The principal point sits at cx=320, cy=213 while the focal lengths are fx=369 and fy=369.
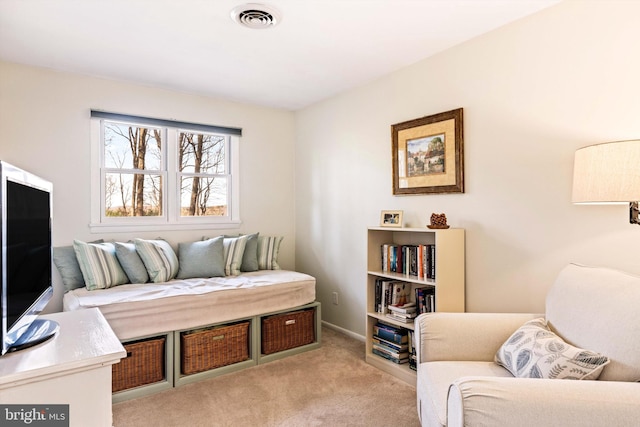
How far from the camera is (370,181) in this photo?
337cm

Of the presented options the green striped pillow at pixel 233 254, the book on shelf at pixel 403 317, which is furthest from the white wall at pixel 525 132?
the green striped pillow at pixel 233 254

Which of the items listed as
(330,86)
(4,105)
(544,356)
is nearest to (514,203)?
(544,356)

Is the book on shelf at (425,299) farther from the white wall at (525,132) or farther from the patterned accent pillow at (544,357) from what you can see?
the patterned accent pillow at (544,357)

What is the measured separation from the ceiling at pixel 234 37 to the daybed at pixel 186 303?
144 centimetres

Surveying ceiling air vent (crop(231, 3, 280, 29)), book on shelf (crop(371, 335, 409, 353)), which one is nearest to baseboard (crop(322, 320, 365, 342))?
book on shelf (crop(371, 335, 409, 353))

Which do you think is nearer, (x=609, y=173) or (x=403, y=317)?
(x=609, y=173)

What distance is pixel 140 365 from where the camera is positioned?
2504 mm

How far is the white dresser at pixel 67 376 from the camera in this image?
116 centimetres

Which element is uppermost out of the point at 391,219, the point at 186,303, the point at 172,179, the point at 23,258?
the point at 172,179

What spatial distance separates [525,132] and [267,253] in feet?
8.25

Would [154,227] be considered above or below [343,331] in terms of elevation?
above

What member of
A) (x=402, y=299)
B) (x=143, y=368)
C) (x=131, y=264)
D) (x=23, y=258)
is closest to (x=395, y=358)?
(x=402, y=299)

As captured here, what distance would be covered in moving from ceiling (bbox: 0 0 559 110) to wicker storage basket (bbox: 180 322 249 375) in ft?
6.84

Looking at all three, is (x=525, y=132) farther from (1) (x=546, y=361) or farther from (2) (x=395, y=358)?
(2) (x=395, y=358)
